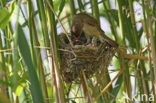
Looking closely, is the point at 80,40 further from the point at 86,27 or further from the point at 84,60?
the point at 84,60

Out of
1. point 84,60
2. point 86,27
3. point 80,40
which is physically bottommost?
point 84,60

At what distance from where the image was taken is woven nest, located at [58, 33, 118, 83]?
2074 millimetres

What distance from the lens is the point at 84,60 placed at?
7.07 feet

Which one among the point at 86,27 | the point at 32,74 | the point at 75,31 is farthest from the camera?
the point at 86,27

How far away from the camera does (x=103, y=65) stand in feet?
7.06

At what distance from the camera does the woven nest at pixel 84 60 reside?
2074mm

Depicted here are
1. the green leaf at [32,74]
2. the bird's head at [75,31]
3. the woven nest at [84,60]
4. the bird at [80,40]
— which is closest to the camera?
the green leaf at [32,74]

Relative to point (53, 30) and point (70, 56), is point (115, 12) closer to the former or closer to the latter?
point (70, 56)

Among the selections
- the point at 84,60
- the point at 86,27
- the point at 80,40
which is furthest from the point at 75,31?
the point at 84,60

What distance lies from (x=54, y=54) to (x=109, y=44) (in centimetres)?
94

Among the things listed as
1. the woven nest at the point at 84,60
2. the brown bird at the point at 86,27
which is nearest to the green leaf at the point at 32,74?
the woven nest at the point at 84,60

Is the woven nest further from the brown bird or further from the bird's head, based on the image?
the bird's head

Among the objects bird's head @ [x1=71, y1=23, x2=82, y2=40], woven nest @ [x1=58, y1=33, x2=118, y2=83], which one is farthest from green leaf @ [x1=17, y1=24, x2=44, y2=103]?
bird's head @ [x1=71, y1=23, x2=82, y2=40]

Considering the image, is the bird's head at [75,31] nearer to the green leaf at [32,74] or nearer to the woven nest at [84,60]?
the woven nest at [84,60]
